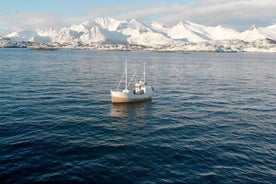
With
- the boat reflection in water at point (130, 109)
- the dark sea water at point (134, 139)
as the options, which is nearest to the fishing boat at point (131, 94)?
the boat reflection in water at point (130, 109)

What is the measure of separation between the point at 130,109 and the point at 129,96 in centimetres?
421

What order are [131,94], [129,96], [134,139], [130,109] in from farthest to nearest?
[131,94] → [129,96] → [130,109] → [134,139]

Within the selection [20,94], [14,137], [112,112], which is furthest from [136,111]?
[20,94]

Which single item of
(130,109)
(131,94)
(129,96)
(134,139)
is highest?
(131,94)

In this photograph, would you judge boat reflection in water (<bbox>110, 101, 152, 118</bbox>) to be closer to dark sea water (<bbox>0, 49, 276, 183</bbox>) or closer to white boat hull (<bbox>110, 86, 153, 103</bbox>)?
dark sea water (<bbox>0, 49, 276, 183</bbox>)

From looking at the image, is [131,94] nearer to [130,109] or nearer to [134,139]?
[130,109]

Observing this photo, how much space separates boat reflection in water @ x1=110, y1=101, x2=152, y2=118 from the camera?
4784 centimetres

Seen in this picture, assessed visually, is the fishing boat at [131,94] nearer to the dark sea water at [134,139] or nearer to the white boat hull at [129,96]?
the white boat hull at [129,96]

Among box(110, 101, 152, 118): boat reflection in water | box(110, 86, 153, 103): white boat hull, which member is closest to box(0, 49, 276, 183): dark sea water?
box(110, 101, 152, 118): boat reflection in water

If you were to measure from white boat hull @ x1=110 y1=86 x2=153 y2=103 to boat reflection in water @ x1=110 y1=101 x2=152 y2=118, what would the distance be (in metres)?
0.85

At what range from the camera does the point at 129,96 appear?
5522 centimetres

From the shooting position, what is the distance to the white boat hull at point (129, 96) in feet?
176

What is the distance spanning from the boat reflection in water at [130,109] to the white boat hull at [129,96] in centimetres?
85

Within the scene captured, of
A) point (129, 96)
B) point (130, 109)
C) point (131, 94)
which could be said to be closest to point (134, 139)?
point (130, 109)
